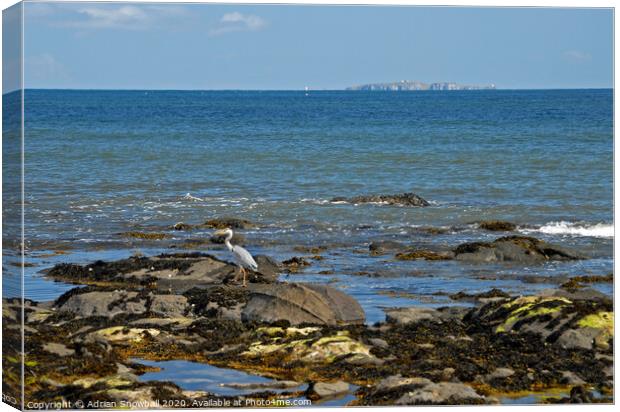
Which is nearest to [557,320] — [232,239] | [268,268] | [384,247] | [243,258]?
[243,258]

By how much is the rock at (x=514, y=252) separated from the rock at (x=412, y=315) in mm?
3741

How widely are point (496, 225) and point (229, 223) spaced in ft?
14.0

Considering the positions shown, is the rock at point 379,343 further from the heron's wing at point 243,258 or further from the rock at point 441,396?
the heron's wing at point 243,258

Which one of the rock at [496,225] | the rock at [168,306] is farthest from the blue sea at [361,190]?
the rock at [168,306]

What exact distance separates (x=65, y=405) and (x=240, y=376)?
66.3 inches

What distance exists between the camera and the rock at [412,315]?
51.0 feet

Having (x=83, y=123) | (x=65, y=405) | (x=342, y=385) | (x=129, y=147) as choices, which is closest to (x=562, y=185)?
(x=342, y=385)

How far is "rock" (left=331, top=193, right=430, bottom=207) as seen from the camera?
25.2 metres

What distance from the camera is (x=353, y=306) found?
16.0m

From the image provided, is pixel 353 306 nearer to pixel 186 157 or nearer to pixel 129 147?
pixel 186 157

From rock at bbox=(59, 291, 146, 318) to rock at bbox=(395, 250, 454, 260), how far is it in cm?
533

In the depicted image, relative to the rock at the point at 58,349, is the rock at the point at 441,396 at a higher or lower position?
lower

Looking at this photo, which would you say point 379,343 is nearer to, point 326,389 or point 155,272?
point 326,389

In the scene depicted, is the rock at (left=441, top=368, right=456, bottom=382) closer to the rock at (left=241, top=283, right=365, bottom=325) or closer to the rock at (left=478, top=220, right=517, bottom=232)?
the rock at (left=241, top=283, right=365, bottom=325)
